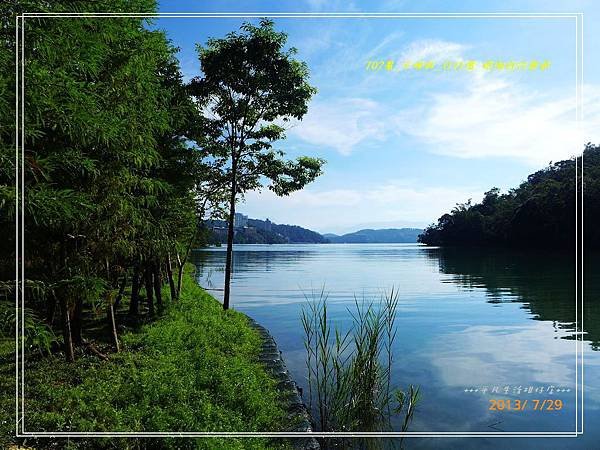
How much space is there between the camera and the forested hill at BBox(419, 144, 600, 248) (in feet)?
31.6

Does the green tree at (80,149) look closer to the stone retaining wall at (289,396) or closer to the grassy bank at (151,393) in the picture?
the grassy bank at (151,393)

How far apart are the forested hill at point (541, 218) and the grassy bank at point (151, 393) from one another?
4309mm

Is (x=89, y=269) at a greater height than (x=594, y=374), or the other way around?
(x=89, y=269)

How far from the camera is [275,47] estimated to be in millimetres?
8516

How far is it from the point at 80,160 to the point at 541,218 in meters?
12.9

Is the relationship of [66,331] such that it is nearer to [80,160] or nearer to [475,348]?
[80,160]

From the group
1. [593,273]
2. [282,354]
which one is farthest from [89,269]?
[593,273]

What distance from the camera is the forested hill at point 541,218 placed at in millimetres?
9625

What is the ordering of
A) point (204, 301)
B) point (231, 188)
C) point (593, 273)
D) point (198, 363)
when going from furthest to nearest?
point (593, 273), point (204, 301), point (231, 188), point (198, 363)

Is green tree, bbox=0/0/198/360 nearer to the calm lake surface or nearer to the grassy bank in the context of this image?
the grassy bank

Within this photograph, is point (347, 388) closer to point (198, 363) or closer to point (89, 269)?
point (198, 363)

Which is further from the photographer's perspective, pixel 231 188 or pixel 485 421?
pixel 231 188

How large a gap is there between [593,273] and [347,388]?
59.7 ft

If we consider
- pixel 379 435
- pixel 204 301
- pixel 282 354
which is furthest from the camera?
pixel 204 301
